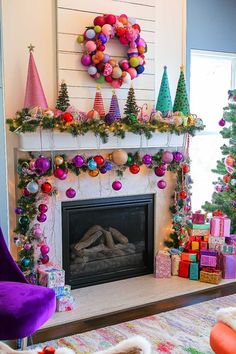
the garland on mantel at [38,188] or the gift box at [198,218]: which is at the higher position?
the garland on mantel at [38,188]

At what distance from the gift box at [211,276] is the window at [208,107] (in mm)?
882

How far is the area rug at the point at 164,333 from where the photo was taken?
2.70 m

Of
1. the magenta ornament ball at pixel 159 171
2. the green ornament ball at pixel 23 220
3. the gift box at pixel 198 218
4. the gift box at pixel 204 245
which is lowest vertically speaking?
the gift box at pixel 204 245

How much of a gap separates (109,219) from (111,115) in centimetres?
101

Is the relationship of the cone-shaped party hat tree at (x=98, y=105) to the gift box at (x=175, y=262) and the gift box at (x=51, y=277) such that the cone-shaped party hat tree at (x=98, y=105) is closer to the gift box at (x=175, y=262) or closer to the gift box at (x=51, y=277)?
the gift box at (x=51, y=277)

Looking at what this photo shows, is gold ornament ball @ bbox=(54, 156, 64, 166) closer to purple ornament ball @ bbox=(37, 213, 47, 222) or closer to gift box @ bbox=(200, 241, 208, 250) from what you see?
purple ornament ball @ bbox=(37, 213, 47, 222)

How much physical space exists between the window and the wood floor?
3.71ft

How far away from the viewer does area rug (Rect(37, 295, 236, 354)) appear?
Result: 2703mm

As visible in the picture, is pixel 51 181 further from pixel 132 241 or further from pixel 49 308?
pixel 49 308

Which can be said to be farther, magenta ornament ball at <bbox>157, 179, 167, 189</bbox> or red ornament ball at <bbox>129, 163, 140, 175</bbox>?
magenta ornament ball at <bbox>157, 179, 167, 189</bbox>

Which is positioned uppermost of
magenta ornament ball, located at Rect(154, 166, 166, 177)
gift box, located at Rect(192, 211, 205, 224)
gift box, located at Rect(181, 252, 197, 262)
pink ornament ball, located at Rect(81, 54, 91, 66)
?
pink ornament ball, located at Rect(81, 54, 91, 66)

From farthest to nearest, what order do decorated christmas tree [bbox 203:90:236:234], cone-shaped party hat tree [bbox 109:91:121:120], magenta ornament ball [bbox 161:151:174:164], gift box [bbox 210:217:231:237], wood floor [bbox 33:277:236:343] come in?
decorated christmas tree [bbox 203:90:236:234]
gift box [bbox 210:217:231:237]
magenta ornament ball [bbox 161:151:174:164]
cone-shaped party hat tree [bbox 109:91:121:120]
wood floor [bbox 33:277:236:343]

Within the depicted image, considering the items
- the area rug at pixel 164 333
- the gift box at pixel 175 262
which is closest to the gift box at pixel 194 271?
the gift box at pixel 175 262

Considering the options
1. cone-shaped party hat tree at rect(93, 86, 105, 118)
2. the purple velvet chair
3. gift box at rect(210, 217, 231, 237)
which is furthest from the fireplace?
the purple velvet chair
